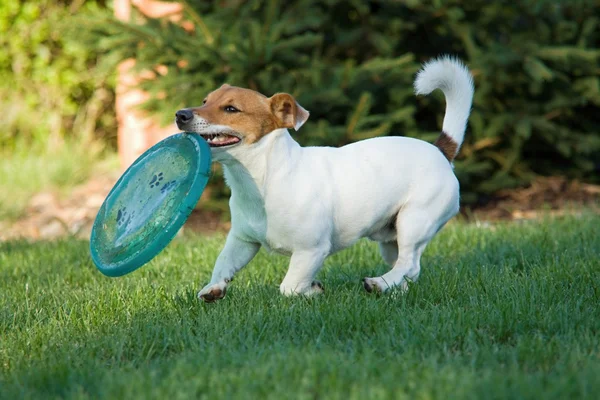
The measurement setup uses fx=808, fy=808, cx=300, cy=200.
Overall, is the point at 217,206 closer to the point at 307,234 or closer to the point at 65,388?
the point at 307,234

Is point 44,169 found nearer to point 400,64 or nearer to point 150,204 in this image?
point 400,64

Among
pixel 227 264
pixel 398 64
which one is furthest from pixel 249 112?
pixel 398 64

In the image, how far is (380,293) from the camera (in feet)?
13.1

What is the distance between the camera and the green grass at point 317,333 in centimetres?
272

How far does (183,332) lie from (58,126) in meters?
8.13

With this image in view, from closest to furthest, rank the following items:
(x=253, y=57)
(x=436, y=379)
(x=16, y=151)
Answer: (x=436, y=379) < (x=253, y=57) < (x=16, y=151)

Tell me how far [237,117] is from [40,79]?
778 centimetres

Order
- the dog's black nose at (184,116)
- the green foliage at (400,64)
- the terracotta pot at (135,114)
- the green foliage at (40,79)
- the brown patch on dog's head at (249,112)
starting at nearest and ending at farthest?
the dog's black nose at (184,116) → the brown patch on dog's head at (249,112) → the green foliage at (400,64) → the terracotta pot at (135,114) → the green foliage at (40,79)

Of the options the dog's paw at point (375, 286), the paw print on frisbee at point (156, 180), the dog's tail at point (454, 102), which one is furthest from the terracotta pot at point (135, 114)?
the dog's paw at point (375, 286)

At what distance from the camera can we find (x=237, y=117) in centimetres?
388

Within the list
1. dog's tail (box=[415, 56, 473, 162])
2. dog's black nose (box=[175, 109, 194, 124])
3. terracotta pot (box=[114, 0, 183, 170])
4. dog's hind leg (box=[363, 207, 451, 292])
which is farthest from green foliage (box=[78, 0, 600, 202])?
dog's black nose (box=[175, 109, 194, 124])

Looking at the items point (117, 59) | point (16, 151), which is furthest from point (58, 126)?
point (117, 59)

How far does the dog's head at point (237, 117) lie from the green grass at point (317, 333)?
792mm

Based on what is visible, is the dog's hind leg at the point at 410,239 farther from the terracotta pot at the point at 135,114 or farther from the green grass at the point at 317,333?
the terracotta pot at the point at 135,114
